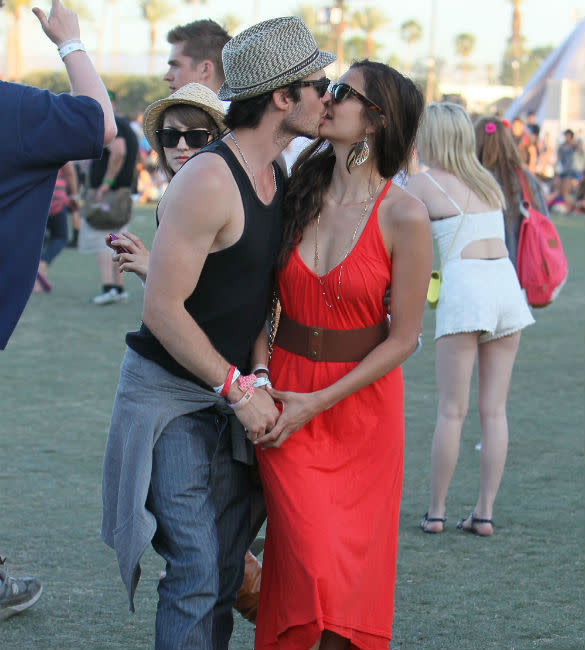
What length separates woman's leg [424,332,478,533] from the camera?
5.20 m

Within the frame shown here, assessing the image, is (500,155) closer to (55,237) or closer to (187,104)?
(187,104)

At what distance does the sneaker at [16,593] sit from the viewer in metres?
4.02

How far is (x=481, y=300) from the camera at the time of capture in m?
5.15

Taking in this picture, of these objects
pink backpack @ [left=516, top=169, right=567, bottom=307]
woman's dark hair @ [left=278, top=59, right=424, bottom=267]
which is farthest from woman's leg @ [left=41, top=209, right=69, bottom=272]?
woman's dark hair @ [left=278, top=59, right=424, bottom=267]

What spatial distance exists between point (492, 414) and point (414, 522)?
683 millimetres

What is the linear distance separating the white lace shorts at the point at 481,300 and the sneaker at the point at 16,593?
224 centimetres

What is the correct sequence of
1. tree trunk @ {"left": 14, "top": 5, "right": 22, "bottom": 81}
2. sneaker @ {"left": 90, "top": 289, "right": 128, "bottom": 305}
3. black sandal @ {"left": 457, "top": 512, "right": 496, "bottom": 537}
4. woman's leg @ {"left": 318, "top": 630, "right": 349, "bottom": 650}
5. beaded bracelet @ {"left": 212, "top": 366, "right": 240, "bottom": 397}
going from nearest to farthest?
beaded bracelet @ {"left": 212, "top": 366, "right": 240, "bottom": 397} → woman's leg @ {"left": 318, "top": 630, "right": 349, "bottom": 650} → black sandal @ {"left": 457, "top": 512, "right": 496, "bottom": 537} → sneaker @ {"left": 90, "top": 289, "right": 128, "bottom": 305} → tree trunk @ {"left": 14, "top": 5, "right": 22, "bottom": 81}

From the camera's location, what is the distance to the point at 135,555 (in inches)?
117

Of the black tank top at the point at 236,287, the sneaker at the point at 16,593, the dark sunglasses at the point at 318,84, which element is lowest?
the sneaker at the point at 16,593

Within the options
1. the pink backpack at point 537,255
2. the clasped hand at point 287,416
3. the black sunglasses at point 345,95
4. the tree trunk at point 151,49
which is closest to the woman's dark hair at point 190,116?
the black sunglasses at point 345,95

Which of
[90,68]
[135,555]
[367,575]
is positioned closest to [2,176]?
[90,68]

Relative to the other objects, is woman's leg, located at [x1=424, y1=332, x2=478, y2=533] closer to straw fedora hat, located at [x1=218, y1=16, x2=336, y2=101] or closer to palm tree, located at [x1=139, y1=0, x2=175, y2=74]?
straw fedora hat, located at [x1=218, y1=16, x2=336, y2=101]

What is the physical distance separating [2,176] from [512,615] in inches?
105

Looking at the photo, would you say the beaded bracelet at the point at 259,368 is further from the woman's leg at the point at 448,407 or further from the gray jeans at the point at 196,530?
the woman's leg at the point at 448,407
